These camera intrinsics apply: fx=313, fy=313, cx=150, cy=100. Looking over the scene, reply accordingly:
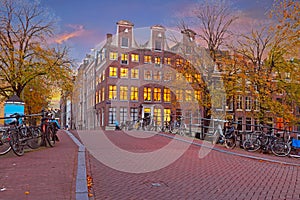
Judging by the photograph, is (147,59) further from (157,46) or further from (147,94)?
(147,94)

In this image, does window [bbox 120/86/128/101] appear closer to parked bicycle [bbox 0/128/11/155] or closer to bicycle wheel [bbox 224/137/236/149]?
bicycle wheel [bbox 224/137/236/149]

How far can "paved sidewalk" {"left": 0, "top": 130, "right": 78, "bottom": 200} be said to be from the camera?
526 centimetres

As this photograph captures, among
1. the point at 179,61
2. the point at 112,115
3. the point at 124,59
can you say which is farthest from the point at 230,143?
the point at 124,59

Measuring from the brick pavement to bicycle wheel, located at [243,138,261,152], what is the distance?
4824 mm

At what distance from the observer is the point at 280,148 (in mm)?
14031

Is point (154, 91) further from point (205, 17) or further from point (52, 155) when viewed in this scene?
point (52, 155)

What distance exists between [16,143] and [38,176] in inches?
132

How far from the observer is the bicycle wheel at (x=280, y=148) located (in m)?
13.9

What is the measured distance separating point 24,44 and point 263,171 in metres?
20.9

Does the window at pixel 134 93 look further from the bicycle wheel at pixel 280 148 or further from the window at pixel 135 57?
the bicycle wheel at pixel 280 148

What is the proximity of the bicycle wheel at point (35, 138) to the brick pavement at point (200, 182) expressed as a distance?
280 cm

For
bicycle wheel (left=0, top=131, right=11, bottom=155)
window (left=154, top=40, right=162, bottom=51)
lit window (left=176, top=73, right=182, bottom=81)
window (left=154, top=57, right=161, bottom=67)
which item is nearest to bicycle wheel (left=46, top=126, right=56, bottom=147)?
bicycle wheel (left=0, top=131, right=11, bottom=155)

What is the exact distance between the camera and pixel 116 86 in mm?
41438

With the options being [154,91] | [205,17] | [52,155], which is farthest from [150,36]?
[52,155]
